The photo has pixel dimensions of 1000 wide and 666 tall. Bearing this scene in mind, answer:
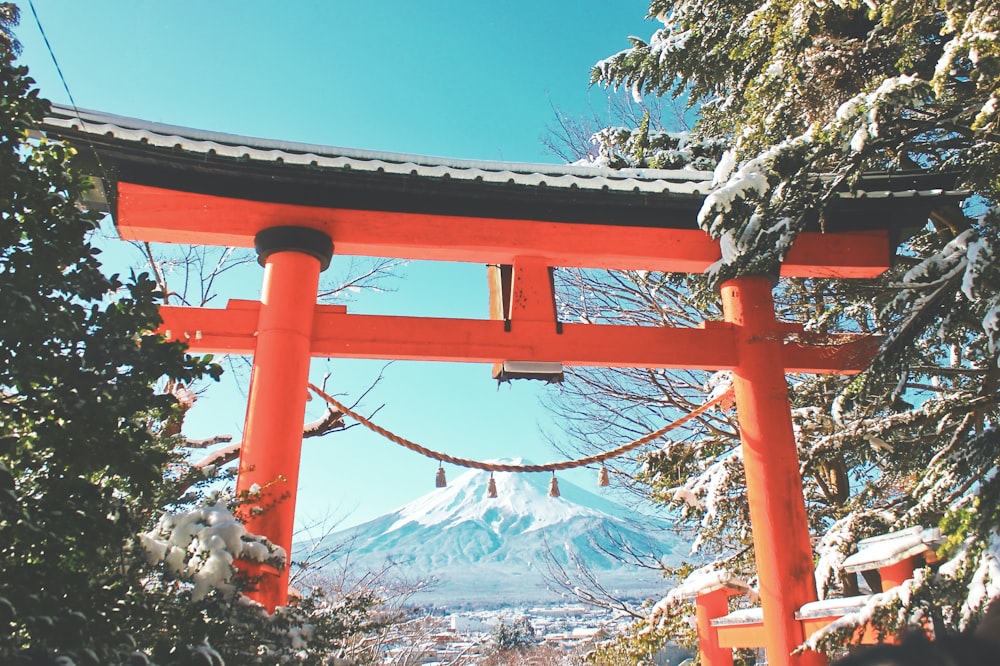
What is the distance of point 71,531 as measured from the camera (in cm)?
178

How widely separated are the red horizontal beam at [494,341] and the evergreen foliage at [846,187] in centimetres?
39

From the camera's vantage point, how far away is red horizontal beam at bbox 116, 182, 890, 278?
14.3 feet

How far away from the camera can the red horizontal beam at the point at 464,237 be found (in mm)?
4367

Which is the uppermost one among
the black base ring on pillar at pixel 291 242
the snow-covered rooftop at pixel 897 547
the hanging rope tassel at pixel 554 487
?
the black base ring on pillar at pixel 291 242

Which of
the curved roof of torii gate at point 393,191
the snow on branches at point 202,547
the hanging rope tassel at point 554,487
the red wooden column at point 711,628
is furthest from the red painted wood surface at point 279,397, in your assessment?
the red wooden column at point 711,628

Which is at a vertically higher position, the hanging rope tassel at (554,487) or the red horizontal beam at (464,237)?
the red horizontal beam at (464,237)

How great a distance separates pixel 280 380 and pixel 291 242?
0.96 meters

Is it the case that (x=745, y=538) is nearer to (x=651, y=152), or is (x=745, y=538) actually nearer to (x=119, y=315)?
(x=651, y=152)

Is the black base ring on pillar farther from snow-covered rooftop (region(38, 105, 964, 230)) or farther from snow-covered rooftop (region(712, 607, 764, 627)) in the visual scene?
snow-covered rooftop (region(712, 607, 764, 627))

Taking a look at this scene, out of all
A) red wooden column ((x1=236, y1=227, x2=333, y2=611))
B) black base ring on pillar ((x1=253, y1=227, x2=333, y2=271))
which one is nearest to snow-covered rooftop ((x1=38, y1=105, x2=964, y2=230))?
black base ring on pillar ((x1=253, y1=227, x2=333, y2=271))

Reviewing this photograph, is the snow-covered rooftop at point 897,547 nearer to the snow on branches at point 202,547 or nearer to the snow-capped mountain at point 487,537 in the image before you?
the snow on branches at point 202,547

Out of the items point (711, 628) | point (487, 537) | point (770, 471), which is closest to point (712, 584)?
point (711, 628)

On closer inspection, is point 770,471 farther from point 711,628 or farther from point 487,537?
point 487,537

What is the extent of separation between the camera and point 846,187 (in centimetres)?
448
